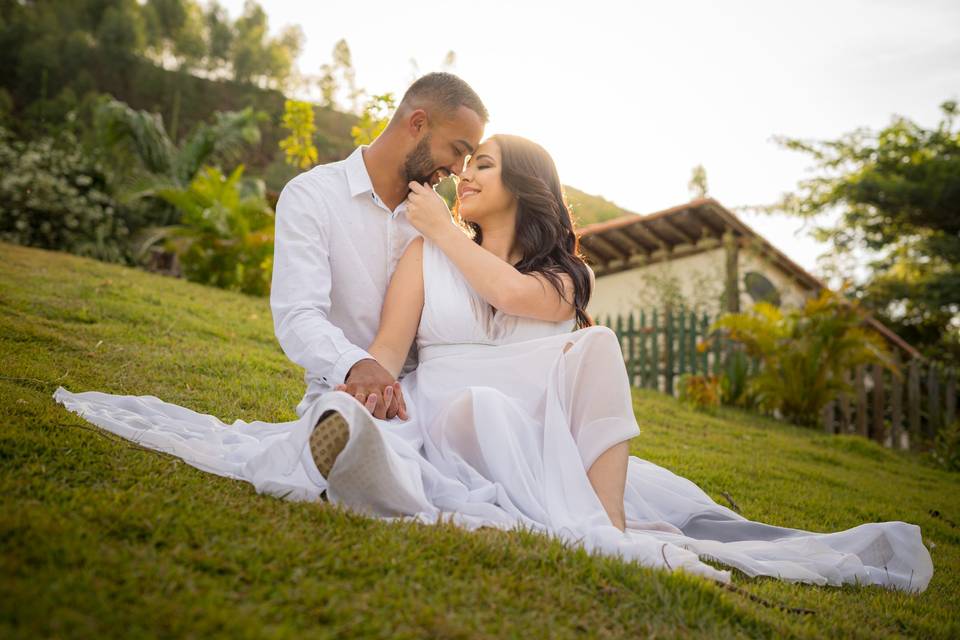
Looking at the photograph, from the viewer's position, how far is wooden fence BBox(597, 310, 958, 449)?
37.1 feet

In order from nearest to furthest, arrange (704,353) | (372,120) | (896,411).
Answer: (372,120) → (896,411) → (704,353)

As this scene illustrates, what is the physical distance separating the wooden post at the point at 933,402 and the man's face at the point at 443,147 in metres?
9.98

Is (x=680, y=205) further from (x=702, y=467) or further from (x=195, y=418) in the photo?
(x=195, y=418)

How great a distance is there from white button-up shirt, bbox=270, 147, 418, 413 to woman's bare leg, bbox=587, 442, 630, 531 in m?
1.09

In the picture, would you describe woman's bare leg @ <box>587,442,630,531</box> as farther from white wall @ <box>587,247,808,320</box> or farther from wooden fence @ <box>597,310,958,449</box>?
white wall @ <box>587,247,808,320</box>

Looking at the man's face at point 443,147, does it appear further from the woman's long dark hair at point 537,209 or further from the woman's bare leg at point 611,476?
the woman's bare leg at point 611,476

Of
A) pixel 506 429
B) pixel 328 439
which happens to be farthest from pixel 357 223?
pixel 328 439

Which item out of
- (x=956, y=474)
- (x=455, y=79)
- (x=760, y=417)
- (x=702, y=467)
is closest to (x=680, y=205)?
(x=760, y=417)

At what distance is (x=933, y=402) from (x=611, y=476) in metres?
10.3

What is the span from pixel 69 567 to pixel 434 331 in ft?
6.39

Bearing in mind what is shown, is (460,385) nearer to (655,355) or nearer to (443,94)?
(443,94)

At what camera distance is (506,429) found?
2934mm

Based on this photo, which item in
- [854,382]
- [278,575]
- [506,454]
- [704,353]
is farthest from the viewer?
[704,353]

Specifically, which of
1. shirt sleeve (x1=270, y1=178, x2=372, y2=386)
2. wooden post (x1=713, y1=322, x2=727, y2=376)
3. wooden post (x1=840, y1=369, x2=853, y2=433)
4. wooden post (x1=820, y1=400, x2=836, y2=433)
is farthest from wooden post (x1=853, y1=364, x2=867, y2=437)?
shirt sleeve (x1=270, y1=178, x2=372, y2=386)
